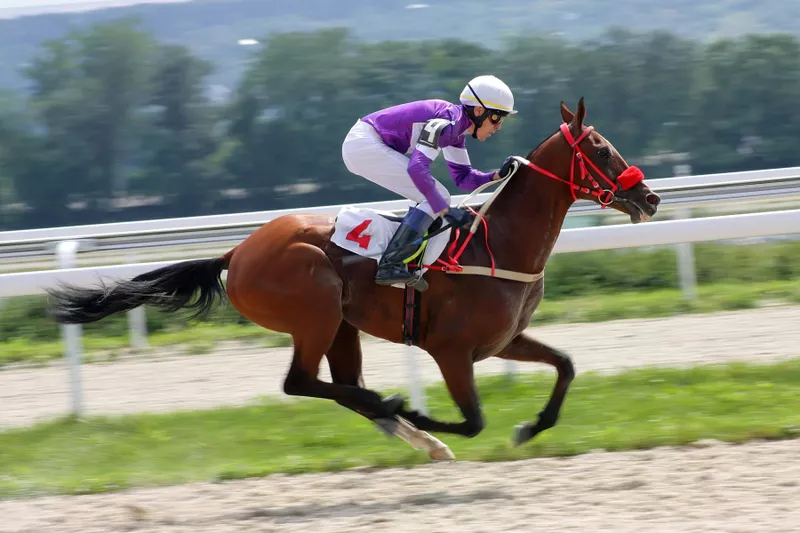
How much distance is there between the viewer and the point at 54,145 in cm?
3891

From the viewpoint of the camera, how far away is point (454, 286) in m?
4.93

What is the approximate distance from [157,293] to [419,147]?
1.58m

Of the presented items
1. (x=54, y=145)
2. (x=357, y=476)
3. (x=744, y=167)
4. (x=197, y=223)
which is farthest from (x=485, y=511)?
(x=54, y=145)

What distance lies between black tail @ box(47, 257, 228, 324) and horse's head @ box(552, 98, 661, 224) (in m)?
1.81

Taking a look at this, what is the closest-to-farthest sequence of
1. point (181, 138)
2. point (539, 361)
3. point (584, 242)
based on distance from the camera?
point (539, 361), point (584, 242), point (181, 138)

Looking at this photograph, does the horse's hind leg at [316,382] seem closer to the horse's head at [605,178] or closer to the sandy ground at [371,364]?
the horse's head at [605,178]

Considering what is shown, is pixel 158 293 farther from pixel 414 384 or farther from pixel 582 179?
pixel 582 179

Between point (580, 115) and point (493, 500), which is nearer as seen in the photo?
point (493, 500)

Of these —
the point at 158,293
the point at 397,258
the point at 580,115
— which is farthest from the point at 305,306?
the point at 580,115

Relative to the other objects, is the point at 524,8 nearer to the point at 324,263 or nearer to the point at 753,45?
the point at 753,45

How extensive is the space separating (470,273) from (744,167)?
31.2m

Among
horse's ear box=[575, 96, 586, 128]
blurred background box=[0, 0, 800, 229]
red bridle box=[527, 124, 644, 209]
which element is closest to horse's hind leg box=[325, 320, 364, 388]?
red bridle box=[527, 124, 644, 209]

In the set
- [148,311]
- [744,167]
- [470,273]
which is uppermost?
[470,273]

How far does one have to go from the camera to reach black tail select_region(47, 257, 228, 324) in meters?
5.39
